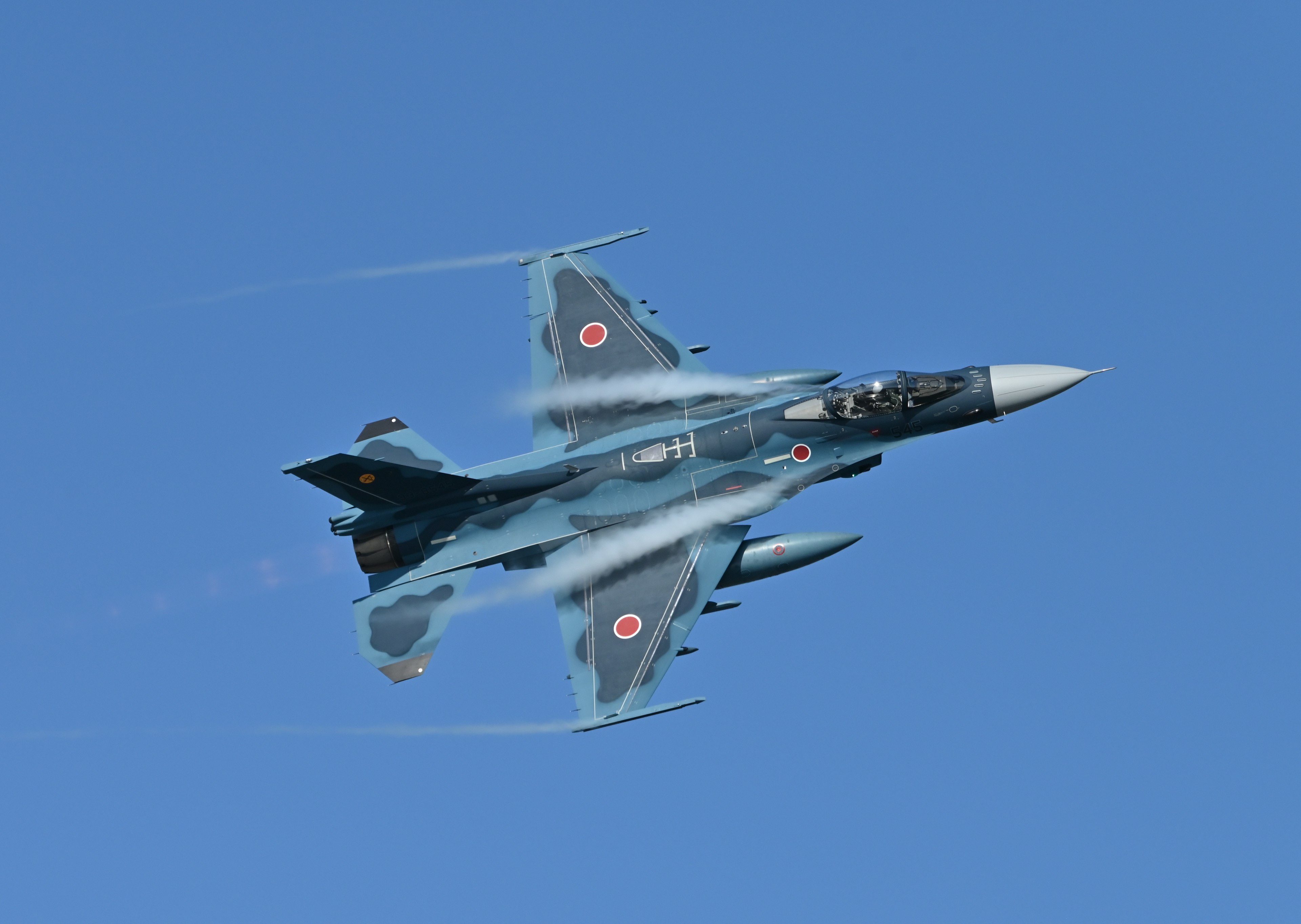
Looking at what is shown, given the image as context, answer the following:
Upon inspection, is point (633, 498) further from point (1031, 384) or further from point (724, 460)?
point (1031, 384)

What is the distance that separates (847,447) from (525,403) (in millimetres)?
7111

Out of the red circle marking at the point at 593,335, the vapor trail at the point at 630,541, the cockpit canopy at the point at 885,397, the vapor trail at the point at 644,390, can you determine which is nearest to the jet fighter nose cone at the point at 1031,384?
the cockpit canopy at the point at 885,397

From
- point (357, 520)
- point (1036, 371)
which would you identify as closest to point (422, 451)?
point (357, 520)

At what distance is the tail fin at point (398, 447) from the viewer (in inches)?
1459

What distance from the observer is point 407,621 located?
36344 millimetres

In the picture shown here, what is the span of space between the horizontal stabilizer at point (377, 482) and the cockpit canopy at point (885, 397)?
25.5 ft

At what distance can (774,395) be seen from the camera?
3666 centimetres

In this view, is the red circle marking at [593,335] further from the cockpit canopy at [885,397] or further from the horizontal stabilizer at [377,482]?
the cockpit canopy at [885,397]

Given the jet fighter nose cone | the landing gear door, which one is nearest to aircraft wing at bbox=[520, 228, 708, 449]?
the landing gear door

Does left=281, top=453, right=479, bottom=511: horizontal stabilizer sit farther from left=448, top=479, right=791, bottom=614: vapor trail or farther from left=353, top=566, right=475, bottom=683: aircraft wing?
left=448, top=479, right=791, bottom=614: vapor trail

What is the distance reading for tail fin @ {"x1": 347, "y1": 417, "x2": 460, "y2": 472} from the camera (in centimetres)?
3706

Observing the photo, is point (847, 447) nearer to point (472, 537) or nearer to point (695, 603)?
point (695, 603)

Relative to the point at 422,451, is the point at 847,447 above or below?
below

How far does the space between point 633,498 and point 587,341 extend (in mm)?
4259
